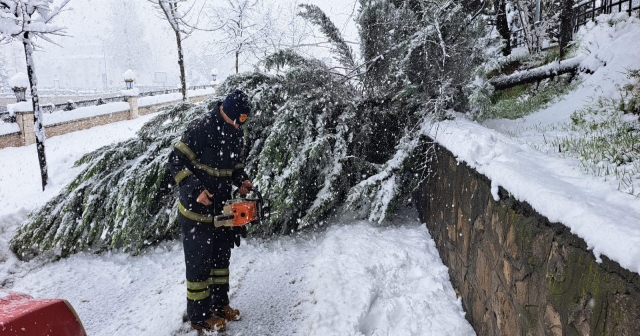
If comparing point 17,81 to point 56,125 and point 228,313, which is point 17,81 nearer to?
point 56,125

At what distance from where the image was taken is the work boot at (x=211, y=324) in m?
3.29

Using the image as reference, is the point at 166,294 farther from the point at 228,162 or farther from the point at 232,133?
the point at 232,133

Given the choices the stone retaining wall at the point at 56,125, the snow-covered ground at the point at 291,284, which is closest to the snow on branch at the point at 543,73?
the snow-covered ground at the point at 291,284

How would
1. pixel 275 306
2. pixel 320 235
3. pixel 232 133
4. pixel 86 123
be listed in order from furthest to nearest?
pixel 86 123 < pixel 320 235 < pixel 275 306 < pixel 232 133

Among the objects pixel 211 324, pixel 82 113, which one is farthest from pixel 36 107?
pixel 82 113

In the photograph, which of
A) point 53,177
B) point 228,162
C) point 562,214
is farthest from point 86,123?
point 562,214

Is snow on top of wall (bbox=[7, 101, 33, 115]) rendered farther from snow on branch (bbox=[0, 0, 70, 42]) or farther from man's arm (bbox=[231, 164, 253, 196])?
man's arm (bbox=[231, 164, 253, 196])

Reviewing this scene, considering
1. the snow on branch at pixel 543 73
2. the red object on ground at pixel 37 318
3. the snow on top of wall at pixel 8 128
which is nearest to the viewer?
the red object on ground at pixel 37 318

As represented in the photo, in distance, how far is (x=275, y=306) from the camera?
12.3 ft

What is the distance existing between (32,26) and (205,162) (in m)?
7.48

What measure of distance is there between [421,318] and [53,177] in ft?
28.1

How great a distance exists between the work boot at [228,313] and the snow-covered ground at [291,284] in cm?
9

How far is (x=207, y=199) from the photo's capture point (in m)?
3.15

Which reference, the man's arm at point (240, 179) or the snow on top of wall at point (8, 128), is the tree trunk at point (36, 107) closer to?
the man's arm at point (240, 179)
